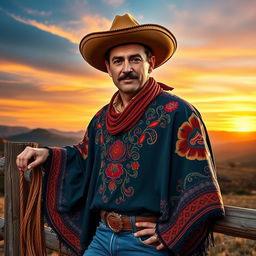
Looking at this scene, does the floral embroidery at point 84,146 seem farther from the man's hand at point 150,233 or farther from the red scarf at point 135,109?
the man's hand at point 150,233

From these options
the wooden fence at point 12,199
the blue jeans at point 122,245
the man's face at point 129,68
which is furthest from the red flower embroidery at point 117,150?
the wooden fence at point 12,199

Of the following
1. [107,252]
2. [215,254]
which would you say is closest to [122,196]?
[107,252]

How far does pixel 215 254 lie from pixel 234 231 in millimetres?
4572

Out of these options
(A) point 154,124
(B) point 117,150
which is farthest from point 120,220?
(A) point 154,124

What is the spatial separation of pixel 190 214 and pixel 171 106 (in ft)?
2.09

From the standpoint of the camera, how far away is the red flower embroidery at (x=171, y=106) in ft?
7.49

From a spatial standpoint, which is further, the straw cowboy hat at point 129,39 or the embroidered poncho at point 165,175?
the straw cowboy hat at point 129,39

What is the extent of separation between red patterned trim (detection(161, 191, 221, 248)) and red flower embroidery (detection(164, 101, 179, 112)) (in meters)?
0.53

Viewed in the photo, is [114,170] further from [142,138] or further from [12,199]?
[12,199]

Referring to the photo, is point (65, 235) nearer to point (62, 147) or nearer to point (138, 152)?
point (62, 147)

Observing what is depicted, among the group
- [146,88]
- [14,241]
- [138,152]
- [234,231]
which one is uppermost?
[146,88]

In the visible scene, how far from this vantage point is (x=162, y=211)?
2141 millimetres

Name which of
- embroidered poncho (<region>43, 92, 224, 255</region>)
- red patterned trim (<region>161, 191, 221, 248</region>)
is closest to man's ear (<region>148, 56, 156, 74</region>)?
embroidered poncho (<region>43, 92, 224, 255</region>)

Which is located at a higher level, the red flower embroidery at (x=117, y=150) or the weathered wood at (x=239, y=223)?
the red flower embroidery at (x=117, y=150)
